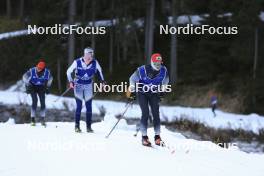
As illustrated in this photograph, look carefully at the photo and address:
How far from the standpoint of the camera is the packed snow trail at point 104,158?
342 inches

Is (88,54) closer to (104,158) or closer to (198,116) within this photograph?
(104,158)

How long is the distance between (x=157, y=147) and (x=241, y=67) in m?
25.0

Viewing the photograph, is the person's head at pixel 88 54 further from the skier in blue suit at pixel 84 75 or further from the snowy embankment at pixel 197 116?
the snowy embankment at pixel 197 116

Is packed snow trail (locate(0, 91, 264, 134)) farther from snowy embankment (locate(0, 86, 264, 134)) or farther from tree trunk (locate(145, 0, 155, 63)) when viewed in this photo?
tree trunk (locate(145, 0, 155, 63))

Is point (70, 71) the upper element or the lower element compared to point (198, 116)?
upper

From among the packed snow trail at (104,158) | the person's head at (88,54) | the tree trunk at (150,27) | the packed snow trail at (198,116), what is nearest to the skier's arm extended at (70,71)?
the person's head at (88,54)

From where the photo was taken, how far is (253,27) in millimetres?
32250

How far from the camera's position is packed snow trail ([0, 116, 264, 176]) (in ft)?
28.5

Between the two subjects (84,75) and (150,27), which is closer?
(84,75)

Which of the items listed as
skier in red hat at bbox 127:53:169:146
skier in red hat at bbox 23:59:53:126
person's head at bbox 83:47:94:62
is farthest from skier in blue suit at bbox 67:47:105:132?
skier in red hat at bbox 23:59:53:126

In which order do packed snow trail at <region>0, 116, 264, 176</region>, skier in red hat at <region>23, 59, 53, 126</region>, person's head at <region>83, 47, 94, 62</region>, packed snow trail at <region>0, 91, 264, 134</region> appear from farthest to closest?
packed snow trail at <region>0, 91, 264, 134</region> → skier in red hat at <region>23, 59, 53, 126</region> → person's head at <region>83, 47, 94, 62</region> → packed snow trail at <region>0, 116, 264, 176</region>

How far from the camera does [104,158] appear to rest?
31.5 ft

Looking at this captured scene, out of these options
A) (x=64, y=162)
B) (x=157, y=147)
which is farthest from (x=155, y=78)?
(x=64, y=162)

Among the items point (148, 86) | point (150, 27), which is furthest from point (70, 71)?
point (150, 27)
